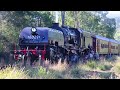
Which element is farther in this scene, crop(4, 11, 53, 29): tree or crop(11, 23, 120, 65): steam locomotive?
crop(4, 11, 53, 29): tree

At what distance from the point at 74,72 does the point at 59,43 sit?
12.4 feet

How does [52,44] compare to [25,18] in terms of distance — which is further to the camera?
[25,18]

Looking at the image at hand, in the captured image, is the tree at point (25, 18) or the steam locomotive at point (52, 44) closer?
the steam locomotive at point (52, 44)

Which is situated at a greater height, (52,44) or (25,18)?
(25,18)

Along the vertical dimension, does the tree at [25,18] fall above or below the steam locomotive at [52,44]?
above

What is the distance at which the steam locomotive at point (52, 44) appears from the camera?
1552 cm

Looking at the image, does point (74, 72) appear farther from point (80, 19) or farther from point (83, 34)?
point (80, 19)

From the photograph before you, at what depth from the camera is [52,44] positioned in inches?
637

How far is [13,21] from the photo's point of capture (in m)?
20.1

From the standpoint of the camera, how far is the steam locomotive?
50.9ft

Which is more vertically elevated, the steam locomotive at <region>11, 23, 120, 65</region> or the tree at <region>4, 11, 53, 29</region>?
the tree at <region>4, 11, 53, 29</region>
